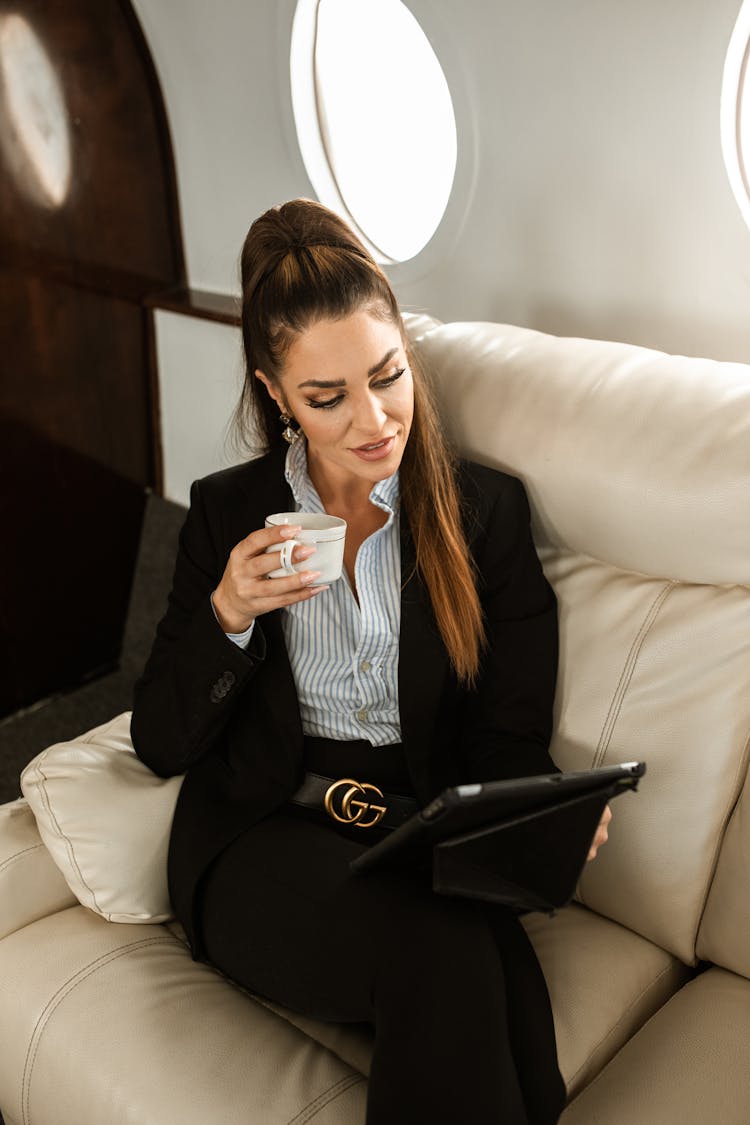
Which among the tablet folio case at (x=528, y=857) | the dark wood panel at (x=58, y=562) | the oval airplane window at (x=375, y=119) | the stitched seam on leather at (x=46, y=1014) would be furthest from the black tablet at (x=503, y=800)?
the dark wood panel at (x=58, y=562)

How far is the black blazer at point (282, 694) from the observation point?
4.93 ft

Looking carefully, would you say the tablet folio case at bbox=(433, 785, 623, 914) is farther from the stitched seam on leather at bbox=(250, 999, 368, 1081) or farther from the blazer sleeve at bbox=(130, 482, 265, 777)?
the blazer sleeve at bbox=(130, 482, 265, 777)

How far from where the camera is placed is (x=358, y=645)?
155 centimetres

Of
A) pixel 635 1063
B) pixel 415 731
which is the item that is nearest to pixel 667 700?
pixel 415 731

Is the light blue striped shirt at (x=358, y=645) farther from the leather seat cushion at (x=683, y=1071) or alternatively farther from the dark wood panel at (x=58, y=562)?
the dark wood panel at (x=58, y=562)

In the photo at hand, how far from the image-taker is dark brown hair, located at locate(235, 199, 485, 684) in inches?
56.1

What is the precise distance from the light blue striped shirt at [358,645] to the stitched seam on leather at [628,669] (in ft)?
1.01

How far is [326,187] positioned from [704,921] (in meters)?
1.74

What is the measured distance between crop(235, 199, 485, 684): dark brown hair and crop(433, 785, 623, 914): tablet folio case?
350 mm

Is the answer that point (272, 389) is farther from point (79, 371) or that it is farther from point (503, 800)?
point (79, 371)

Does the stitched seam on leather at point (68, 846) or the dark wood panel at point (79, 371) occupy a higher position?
the dark wood panel at point (79, 371)

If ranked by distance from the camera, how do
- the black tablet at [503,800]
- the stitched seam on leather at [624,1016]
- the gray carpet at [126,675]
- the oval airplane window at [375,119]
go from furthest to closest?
the gray carpet at [126,675], the oval airplane window at [375,119], the stitched seam on leather at [624,1016], the black tablet at [503,800]

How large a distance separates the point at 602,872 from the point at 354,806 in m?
0.38

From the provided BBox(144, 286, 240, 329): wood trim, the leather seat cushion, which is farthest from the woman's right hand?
BBox(144, 286, 240, 329): wood trim
